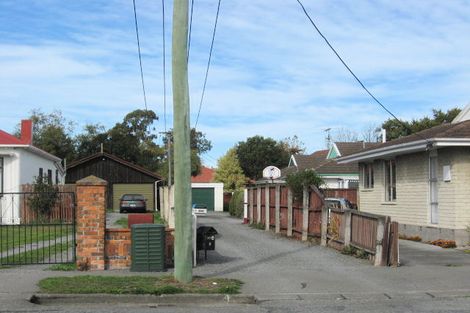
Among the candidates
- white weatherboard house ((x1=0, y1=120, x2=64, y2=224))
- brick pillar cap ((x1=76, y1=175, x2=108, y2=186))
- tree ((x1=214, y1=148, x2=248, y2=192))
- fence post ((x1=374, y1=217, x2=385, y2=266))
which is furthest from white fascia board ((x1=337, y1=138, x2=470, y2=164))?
tree ((x1=214, y1=148, x2=248, y2=192))

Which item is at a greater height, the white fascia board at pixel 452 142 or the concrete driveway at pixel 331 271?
the white fascia board at pixel 452 142

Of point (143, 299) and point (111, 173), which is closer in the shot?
point (143, 299)

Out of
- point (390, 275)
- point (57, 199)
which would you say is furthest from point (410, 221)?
point (57, 199)

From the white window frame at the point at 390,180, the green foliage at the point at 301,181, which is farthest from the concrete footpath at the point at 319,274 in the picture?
the white window frame at the point at 390,180

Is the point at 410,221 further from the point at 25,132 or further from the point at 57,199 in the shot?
the point at 25,132

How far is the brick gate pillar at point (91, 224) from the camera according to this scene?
482 inches

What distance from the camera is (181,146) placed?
417 inches

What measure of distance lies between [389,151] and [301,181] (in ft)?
10.00

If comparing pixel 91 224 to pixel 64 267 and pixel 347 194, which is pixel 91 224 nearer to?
pixel 64 267

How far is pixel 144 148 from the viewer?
7994 centimetres

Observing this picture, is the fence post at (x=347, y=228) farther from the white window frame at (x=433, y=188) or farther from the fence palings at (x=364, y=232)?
the white window frame at (x=433, y=188)

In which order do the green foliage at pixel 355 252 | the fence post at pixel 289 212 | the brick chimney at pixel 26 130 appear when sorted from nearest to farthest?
the green foliage at pixel 355 252, the fence post at pixel 289 212, the brick chimney at pixel 26 130

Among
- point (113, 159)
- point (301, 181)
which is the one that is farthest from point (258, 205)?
point (113, 159)

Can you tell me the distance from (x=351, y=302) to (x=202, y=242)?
5037 millimetres
